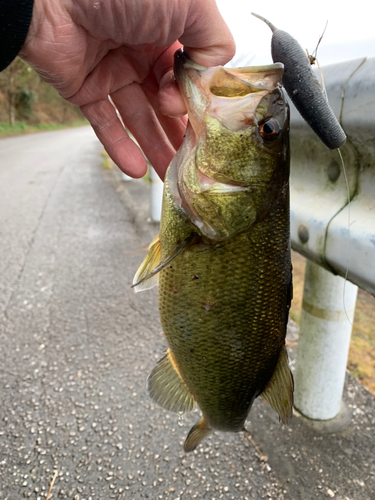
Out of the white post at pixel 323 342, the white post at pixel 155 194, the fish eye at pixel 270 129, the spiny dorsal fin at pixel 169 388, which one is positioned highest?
the fish eye at pixel 270 129

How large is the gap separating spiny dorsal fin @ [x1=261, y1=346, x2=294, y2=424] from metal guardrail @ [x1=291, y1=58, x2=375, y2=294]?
0.45 m

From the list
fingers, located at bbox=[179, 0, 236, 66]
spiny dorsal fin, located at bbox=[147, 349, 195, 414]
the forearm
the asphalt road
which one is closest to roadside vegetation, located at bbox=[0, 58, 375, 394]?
the asphalt road

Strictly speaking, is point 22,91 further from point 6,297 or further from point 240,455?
point 240,455

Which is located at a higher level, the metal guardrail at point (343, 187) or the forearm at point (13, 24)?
the forearm at point (13, 24)

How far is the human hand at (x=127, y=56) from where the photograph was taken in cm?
153

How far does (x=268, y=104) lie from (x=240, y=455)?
1.81 m

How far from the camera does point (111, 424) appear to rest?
2369 mm

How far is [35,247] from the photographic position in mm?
4848

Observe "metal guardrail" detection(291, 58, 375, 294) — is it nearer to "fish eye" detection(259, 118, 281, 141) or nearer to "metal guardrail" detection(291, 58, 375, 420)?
"metal guardrail" detection(291, 58, 375, 420)

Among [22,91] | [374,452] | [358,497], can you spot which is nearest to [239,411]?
[358,497]

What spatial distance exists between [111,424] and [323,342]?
4.37ft

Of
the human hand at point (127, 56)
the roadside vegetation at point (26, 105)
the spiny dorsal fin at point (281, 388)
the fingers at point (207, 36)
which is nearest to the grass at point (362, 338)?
the spiny dorsal fin at point (281, 388)

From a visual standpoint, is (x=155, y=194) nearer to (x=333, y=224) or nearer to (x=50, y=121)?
(x=333, y=224)

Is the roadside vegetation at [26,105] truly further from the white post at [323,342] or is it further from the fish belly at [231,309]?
the fish belly at [231,309]
